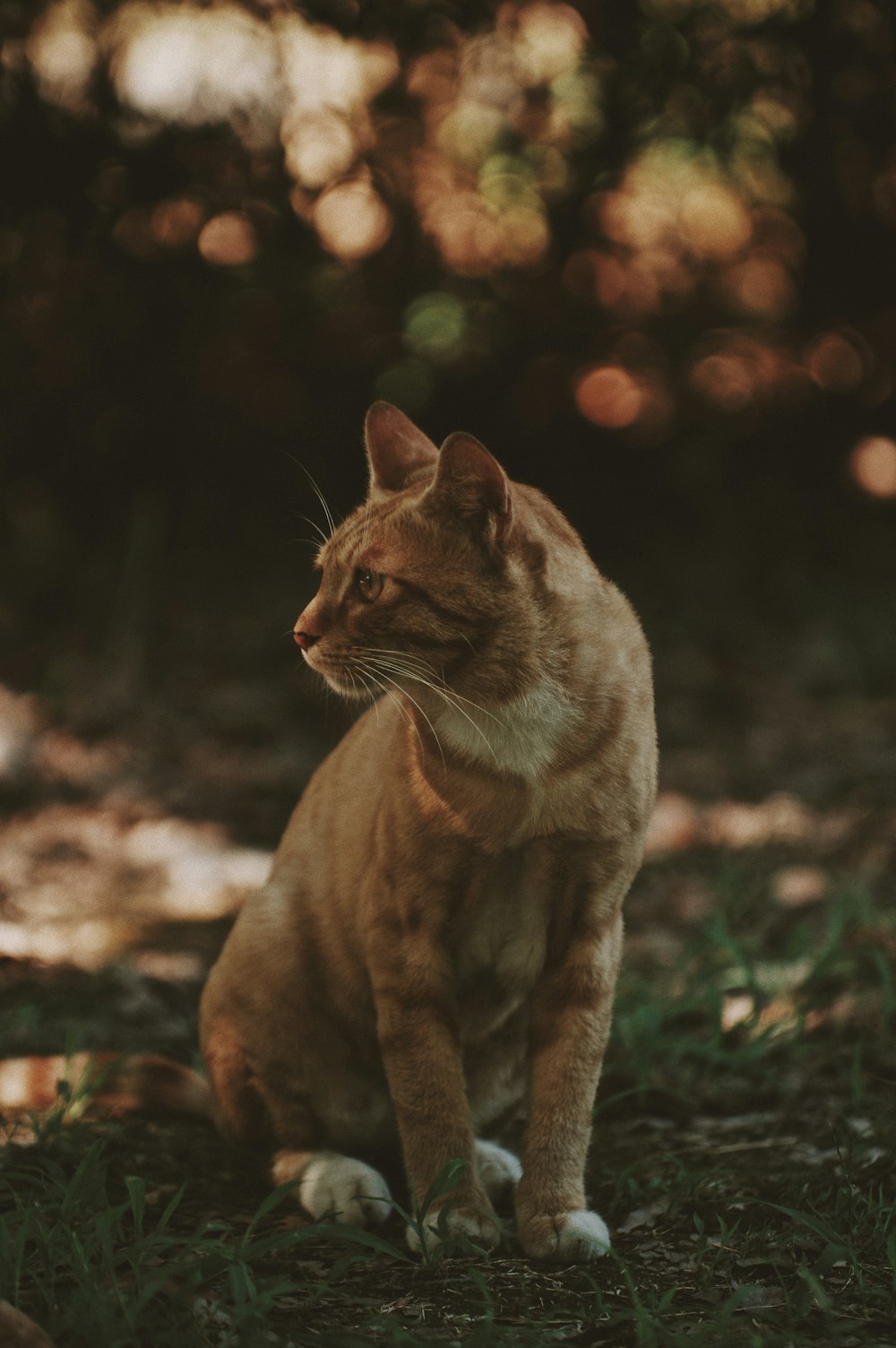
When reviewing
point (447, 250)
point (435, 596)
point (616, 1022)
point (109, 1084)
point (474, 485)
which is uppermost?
point (447, 250)

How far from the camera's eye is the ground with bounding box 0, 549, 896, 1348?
6.68ft

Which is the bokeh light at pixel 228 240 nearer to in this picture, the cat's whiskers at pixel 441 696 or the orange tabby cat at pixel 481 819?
the orange tabby cat at pixel 481 819

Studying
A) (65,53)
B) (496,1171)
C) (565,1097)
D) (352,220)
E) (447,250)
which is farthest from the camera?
(447,250)

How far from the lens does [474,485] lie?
2295 mm

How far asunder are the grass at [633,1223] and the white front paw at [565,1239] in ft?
0.10

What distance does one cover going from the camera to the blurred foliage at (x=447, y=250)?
5898 mm

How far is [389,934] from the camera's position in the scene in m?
2.42

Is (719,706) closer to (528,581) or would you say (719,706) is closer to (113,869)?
(113,869)

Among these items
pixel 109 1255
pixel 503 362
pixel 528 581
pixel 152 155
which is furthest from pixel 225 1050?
Result: pixel 503 362

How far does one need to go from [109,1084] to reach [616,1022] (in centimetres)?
125

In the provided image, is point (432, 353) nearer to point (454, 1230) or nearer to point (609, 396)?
point (609, 396)

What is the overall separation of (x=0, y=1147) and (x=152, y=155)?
4708 mm

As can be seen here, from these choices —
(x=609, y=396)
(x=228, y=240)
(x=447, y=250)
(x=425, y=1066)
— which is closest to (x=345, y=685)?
(x=425, y=1066)

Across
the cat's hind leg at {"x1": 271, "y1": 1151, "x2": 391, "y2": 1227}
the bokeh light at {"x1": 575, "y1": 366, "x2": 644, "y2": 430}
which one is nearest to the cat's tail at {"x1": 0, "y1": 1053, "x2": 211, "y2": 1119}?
the cat's hind leg at {"x1": 271, "y1": 1151, "x2": 391, "y2": 1227}
